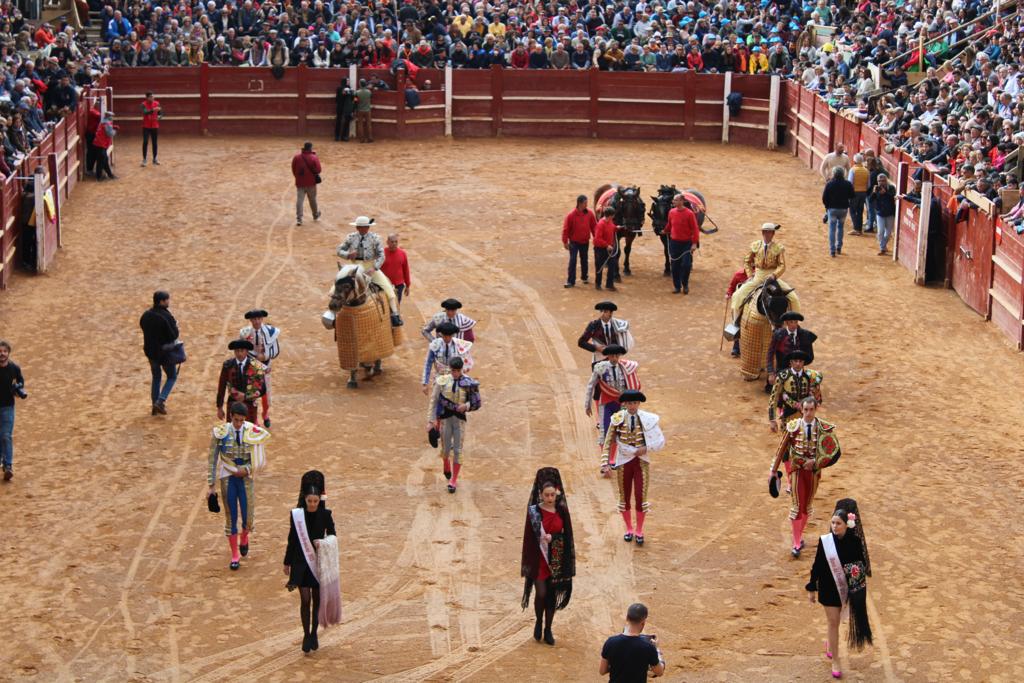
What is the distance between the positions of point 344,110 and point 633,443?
800 inches

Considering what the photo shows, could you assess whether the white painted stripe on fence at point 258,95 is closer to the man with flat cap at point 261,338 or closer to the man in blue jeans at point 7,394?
the man with flat cap at point 261,338

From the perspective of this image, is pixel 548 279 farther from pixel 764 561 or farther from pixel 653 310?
pixel 764 561

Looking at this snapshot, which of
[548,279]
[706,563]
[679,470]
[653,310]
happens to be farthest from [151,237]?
[706,563]

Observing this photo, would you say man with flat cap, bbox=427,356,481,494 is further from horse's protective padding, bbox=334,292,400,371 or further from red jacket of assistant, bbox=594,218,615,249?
red jacket of assistant, bbox=594,218,615,249

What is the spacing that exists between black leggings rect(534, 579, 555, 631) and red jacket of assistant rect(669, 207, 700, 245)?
9.64m

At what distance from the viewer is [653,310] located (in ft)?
64.7

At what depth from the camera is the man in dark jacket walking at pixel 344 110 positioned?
103 ft

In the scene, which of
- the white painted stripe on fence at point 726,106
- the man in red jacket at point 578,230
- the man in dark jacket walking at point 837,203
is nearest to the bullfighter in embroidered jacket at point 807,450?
the man in red jacket at point 578,230

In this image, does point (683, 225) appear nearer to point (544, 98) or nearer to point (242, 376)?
point (242, 376)

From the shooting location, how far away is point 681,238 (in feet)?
65.8

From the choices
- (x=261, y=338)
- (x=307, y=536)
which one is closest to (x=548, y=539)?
(x=307, y=536)

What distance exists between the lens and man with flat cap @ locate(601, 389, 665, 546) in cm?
1224

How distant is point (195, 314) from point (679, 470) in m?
7.14

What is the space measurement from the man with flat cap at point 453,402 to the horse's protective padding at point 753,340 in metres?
4.40
